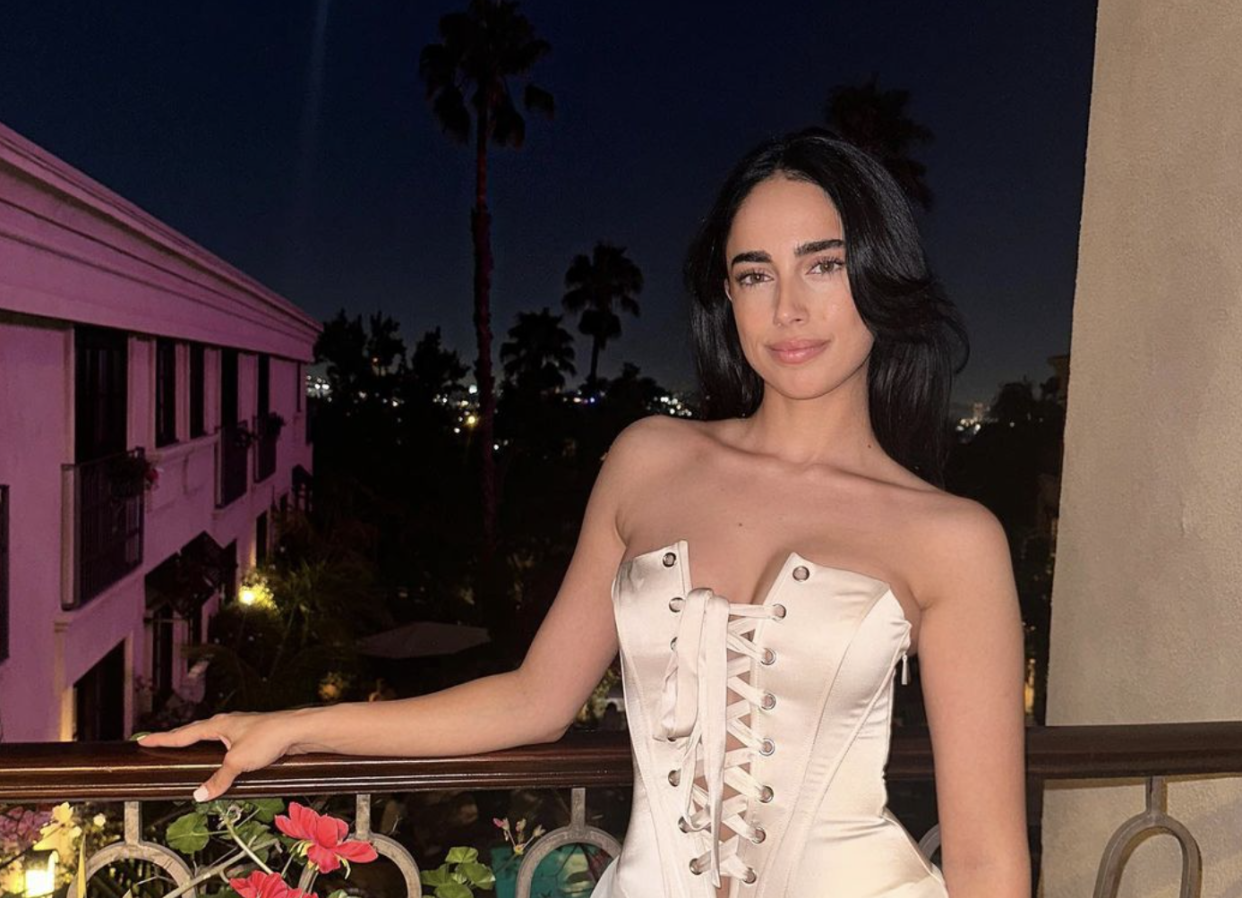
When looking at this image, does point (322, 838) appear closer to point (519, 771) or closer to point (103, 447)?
point (519, 771)

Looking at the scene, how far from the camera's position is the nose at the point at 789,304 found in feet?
5.27

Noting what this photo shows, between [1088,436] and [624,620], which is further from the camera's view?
[1088,436]

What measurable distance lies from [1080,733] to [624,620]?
0.70 meters

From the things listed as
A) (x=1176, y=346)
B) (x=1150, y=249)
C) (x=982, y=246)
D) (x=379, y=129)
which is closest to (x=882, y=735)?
(x=1176, y=346)

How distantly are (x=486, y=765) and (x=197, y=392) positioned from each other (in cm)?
1164

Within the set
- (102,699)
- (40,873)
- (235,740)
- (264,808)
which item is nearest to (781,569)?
(235,740)

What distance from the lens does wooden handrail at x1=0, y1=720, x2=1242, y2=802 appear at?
1432 mm

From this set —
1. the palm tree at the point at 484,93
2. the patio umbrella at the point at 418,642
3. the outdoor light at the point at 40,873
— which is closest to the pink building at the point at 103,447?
the patio umbrella at the point at 418,642

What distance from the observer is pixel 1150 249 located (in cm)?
204

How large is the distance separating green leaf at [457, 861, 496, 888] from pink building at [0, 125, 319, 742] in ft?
16.3

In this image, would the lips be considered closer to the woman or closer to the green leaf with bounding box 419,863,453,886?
the woman

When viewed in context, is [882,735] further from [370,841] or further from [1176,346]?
[1176,346]

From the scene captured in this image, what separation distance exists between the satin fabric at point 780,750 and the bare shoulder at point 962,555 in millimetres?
65

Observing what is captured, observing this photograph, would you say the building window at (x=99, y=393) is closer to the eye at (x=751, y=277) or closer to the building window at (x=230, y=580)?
the building window at (x=230, y=580)
